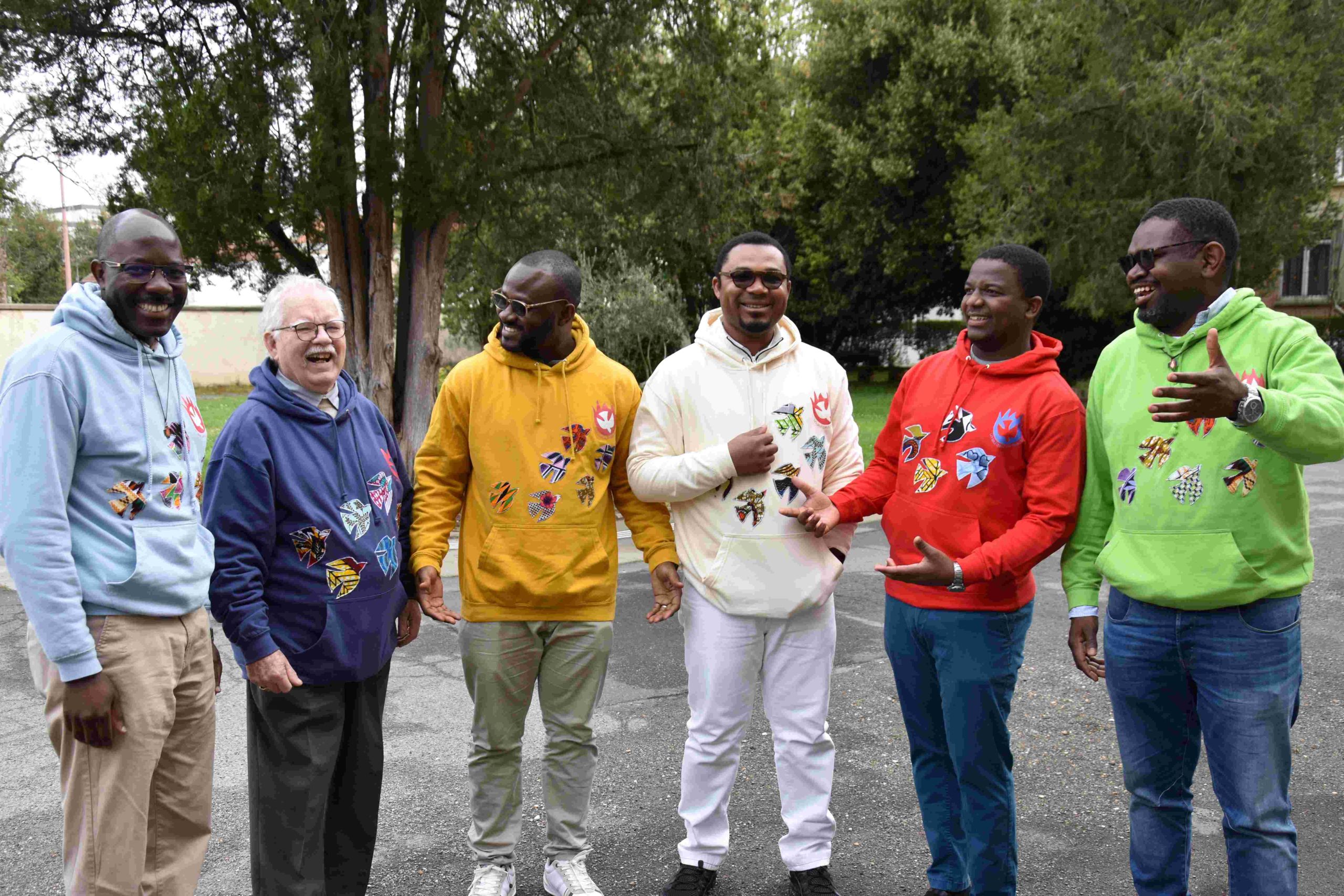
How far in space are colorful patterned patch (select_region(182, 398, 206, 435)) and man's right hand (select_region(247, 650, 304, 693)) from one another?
0.63 meters

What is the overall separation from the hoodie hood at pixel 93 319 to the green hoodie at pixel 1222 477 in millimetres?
2582

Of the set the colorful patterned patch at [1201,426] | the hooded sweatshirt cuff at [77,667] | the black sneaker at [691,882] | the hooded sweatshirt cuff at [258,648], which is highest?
the colorful patterned patch at [1201,426]

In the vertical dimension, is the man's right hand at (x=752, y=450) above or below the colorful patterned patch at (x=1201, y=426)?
below

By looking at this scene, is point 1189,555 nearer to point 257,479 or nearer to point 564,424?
point 564,424

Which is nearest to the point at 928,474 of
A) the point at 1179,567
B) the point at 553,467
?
the point at 1179,567

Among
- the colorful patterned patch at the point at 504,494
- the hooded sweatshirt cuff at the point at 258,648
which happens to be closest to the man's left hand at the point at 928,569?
the colorful patterned patch at the point at 504,494

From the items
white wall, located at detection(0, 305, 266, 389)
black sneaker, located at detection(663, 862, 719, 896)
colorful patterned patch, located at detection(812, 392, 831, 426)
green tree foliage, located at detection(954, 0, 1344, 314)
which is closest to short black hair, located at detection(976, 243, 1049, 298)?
colorful patterned patch, located at detection(812, 392, 831, 426)

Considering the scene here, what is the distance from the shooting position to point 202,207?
903cm

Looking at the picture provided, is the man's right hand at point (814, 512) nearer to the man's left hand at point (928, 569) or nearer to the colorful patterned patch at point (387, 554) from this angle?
the man's left hand at point (928, 569)

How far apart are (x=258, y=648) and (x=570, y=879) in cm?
130

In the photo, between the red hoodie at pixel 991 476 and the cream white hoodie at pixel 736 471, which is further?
the cream white hoodie at pixel 736 471

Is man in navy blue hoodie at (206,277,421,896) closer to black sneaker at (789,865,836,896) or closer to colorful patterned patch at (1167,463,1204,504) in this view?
black sneaker at (789,865,836,896)

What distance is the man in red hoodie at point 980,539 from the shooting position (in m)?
3.00

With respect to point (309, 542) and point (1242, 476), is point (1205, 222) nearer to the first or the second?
point (1242, 476)
